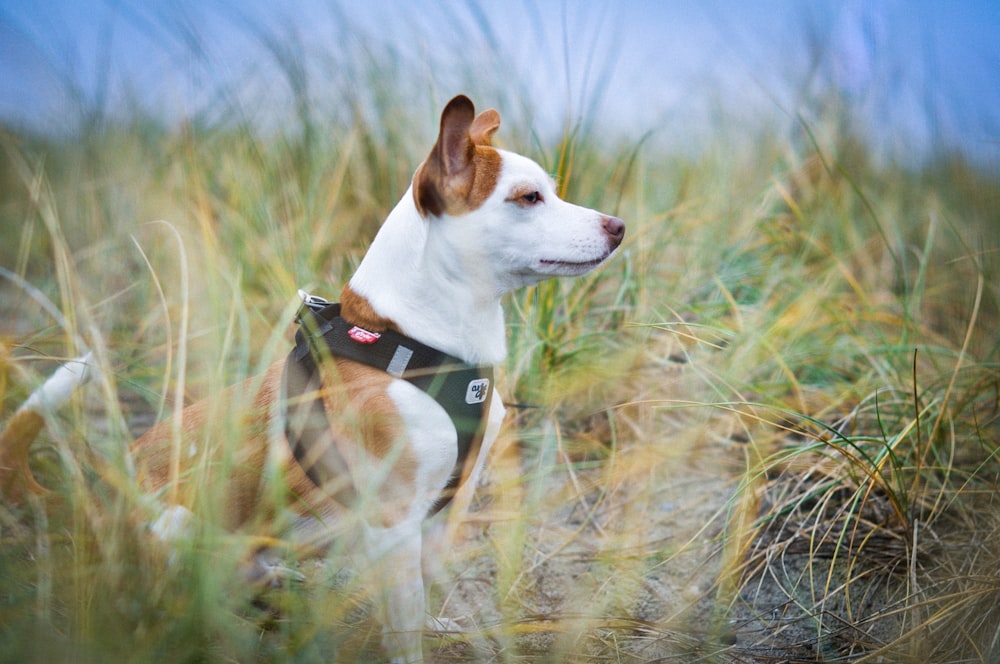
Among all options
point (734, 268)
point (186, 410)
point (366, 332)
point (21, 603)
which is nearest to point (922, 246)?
point (734, 268)

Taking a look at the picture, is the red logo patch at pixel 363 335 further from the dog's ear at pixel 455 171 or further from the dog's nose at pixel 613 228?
the dog's nose at pixel 613 228

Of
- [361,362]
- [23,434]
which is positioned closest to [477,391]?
[361,362]

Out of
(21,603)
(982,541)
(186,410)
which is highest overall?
(186,410)

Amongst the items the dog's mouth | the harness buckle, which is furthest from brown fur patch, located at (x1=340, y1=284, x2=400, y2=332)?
the dog's mouth

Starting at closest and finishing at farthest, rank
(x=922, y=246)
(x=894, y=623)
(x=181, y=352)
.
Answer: (x=181, y=352) → (x=894, y=623) → (x=922, y=246)

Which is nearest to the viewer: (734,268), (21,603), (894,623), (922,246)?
(21,603)

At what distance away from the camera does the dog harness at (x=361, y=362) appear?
6.66ft

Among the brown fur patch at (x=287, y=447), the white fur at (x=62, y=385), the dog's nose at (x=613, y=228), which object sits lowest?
the brown fur patch at (x=287, y=447)

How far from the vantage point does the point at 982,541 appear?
2273mm

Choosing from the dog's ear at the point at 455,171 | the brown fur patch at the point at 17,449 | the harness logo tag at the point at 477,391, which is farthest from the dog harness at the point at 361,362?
the brown fur patch at the point at 17,449

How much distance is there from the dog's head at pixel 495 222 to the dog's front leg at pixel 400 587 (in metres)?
0.78

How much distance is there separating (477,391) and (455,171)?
640 mm

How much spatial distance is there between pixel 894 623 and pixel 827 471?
573mm

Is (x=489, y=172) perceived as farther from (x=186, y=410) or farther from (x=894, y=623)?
(x=894, y=623)
